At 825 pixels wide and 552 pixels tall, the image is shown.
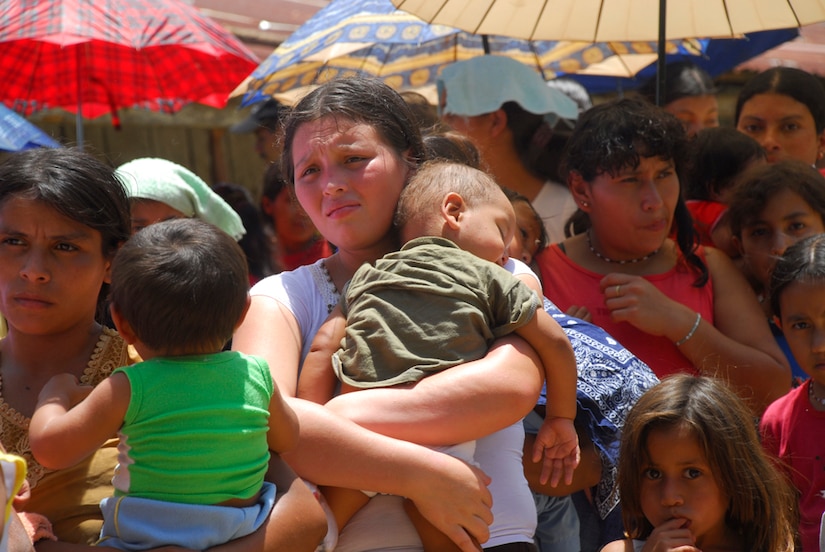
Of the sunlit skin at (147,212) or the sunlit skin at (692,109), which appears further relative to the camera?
the sunlit skin at (692,109)

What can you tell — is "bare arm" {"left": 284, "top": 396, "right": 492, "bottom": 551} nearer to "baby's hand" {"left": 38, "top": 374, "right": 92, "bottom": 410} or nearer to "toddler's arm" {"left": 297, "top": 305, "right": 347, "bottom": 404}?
"toddler's arm" {"left": 297, "top": 305, "right": 347, "bottom": 404}

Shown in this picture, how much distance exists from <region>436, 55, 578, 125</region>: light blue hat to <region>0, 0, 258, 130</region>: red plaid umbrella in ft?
4.37

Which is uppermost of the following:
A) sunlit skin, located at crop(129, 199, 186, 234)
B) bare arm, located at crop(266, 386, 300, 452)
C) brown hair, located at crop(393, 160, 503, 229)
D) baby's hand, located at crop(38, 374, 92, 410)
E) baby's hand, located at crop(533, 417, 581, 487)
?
brown hair, located at crop(393, 160, 503, 229)

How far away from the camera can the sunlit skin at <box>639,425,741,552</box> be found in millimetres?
2523

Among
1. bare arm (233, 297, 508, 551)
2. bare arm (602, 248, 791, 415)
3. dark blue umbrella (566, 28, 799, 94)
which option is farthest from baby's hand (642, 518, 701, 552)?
dark blue umbrella (566, 28, 799, 94)

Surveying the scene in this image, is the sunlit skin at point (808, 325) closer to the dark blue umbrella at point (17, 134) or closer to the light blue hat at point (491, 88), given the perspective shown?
the light blue hat at point (491, 88)

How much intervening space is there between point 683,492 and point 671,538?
0.46 feet

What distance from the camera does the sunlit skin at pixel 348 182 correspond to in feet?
8.54

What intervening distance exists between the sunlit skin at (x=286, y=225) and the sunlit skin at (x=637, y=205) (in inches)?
Result: 113

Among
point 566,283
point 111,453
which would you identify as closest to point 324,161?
point 111,453

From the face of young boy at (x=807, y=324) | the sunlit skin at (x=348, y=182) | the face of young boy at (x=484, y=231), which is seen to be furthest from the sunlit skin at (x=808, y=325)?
the sunlit skin at (x=348, y=182)

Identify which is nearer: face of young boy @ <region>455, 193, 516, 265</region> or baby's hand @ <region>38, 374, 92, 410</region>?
baby's hand @ <region>38, 374, 92, 410</region>

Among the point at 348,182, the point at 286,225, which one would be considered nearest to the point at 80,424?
the point at 348,182

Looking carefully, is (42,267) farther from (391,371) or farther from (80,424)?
(391,371)
